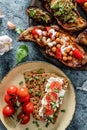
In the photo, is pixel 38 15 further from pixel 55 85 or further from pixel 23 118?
pixel 23 118

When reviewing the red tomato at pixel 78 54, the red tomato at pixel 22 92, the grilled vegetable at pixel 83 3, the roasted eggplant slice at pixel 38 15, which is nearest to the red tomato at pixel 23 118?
the red tomato at pixel 22 92

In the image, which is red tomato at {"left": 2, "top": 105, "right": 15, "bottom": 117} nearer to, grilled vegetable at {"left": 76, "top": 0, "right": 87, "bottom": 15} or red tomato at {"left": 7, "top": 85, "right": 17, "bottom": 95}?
red tomato at {"left": 7, "top": 85, "right": 17, "bottom": 95}

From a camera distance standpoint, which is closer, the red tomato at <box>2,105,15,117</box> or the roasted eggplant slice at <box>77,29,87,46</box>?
the roasted eggplant slice at <box>77,29,87,46</box>

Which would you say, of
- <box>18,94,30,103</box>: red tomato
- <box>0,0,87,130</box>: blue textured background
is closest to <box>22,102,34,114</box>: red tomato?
<box>18,94,30,103</box>: red tomato

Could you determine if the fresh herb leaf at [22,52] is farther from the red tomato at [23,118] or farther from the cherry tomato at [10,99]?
the red tomato at [23,118]

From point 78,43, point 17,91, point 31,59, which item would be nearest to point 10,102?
point 17,91

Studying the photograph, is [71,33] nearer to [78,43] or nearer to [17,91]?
[78,43]

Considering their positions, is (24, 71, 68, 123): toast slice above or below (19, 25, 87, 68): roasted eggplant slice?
below
